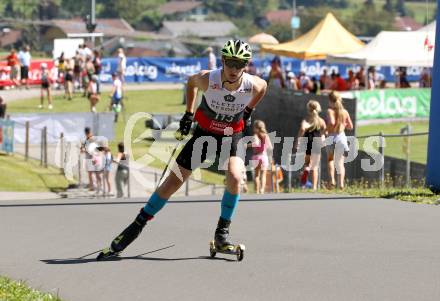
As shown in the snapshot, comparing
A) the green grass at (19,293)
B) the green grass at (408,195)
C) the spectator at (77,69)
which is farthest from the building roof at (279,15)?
the green grass at (19,293)

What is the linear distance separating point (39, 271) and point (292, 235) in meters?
2.76

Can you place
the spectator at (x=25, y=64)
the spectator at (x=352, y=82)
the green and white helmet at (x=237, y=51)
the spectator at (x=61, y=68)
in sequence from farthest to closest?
the spectator at (x=25, y=64) → the spectator at (x=61, y=68) → the spectator at (x=352, y=82) → the green and white helmet at (x=237, y=51)

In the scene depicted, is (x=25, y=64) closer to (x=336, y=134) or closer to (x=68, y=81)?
(x=68, y=81)

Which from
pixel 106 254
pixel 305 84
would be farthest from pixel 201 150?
pixel 305 84

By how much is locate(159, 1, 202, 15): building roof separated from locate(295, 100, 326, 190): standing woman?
15140cm

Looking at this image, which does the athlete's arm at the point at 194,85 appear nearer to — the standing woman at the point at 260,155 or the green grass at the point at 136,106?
the standing woman at the point at 260,155

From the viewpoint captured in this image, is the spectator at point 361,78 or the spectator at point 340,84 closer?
the spectator at point 340,84

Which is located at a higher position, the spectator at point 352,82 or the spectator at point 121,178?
the spectator at point 352,82

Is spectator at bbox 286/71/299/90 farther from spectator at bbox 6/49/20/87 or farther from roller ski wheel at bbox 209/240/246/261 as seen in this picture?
roller ski wheel at bbox 209/240/246/261

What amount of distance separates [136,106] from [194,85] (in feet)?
106

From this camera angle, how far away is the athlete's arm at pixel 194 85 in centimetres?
877

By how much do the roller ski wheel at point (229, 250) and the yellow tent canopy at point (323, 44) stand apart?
1118 inches

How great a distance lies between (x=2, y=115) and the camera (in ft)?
99.3

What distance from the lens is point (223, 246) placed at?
8.79 meters
